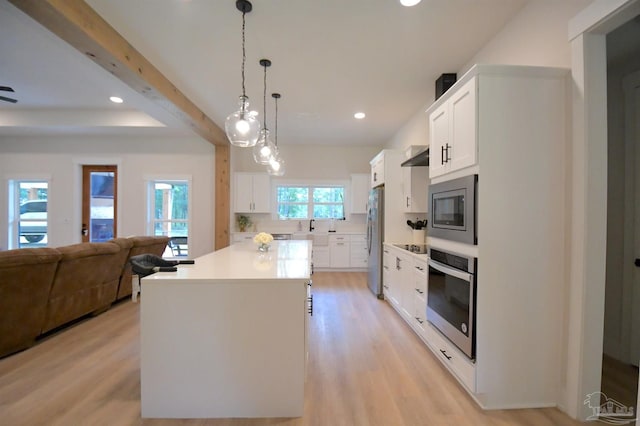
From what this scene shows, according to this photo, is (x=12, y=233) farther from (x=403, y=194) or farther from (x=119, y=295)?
(x=403, y=194)

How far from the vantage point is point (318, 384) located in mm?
2027

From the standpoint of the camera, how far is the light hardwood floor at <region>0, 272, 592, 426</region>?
5.52 ft

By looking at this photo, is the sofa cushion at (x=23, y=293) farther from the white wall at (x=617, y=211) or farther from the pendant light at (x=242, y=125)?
the white wall at (x=617, y=211)

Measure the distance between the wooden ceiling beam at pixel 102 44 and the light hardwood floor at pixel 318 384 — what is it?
2.55 metres

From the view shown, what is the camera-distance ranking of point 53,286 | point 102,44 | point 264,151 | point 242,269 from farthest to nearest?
1. point 264,151
2. point 53,286
3. point 102,44
4. point 242,269

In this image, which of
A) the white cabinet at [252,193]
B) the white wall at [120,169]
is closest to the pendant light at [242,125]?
the white cabinet at [252,193]

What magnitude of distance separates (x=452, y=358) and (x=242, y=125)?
97.6 inches

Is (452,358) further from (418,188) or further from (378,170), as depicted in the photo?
(378,170)

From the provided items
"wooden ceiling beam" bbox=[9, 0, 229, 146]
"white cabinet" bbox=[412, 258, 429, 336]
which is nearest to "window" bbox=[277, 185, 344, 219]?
"wooden ceiling beam" bbox=[9, 0, 229, 146]

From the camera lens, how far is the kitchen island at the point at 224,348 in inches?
66.7

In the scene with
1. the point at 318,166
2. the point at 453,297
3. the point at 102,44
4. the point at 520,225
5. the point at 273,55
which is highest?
the point at 273,55

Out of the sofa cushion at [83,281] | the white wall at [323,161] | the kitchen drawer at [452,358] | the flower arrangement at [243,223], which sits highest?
the white wall at [323,161]

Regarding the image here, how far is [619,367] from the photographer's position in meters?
2.19

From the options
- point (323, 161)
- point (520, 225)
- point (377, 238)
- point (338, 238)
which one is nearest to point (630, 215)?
point (520, 225)
